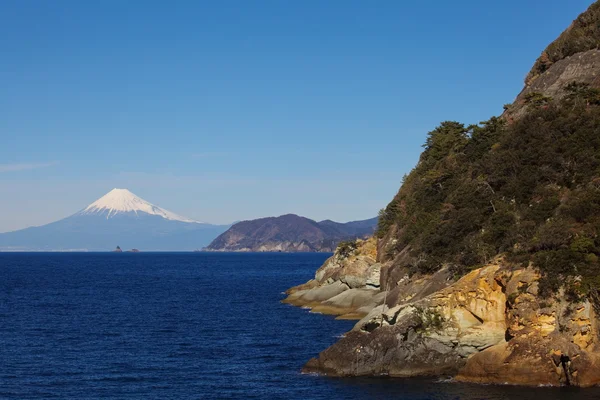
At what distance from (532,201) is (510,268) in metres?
7.48

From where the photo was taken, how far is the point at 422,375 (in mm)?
40469

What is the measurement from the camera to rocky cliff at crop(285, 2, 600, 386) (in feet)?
125

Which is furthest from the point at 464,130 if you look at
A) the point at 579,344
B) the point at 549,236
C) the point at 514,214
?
the point at 579,344

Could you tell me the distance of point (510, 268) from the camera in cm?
4162

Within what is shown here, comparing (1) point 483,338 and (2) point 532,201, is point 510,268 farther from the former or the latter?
(2) point 532,201

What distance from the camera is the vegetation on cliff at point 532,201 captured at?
40.0m

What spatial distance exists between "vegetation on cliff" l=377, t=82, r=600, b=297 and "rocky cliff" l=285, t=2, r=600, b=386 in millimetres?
84

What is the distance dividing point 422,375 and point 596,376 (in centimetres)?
927

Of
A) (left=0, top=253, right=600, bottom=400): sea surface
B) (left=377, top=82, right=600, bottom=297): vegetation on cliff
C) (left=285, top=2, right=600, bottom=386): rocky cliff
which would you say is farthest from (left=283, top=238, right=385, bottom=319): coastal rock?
(left=377, top=82, right=600, bottom=297): vegetation on cliff

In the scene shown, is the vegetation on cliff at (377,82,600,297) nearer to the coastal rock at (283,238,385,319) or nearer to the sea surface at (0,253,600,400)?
the sea surface at (0,253,600,400)

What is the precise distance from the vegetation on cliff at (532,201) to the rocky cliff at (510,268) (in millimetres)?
84

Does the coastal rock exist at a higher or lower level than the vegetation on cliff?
lower

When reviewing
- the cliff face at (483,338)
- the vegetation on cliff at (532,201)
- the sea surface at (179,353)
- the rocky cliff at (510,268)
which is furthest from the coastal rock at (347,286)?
the cliff face at (483,338)

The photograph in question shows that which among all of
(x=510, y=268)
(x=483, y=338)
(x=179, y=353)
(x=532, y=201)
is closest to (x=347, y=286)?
(x=179, y=353)
